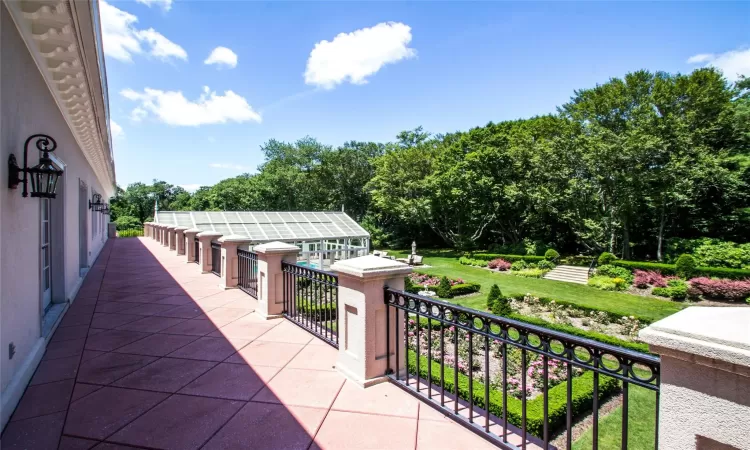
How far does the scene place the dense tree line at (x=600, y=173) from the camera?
63.4 feet

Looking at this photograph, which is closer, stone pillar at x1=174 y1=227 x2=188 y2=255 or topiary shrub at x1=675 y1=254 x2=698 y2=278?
stone pillar at x1=174 y1=227 x2=188 y2=255

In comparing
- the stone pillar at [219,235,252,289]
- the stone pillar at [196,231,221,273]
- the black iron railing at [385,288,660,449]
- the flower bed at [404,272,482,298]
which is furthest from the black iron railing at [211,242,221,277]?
the flower bed at [404,272,482,298]

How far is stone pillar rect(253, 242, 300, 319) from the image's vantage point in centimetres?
546

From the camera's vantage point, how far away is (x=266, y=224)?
20531 mm

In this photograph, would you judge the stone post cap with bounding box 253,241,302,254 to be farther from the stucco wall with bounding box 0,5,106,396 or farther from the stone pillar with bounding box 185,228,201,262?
the stone pillar with bounding box 185,228,201,262

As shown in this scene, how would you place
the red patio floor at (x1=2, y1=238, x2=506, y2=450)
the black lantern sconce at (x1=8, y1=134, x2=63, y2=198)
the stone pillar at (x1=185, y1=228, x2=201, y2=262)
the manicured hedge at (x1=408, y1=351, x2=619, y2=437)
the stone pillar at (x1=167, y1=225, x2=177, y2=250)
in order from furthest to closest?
the stone pillar at (x1=167, y1=225, x2=177, y2=250), the stone pillar at (x1=185, y1=228, x2=201, y2=262), the manicured hedge at (x1=408, y1=351, x2=619, y2=437), the black lantern sconce at (x1=8, y1=134, x2=63, y2=198), the red patio floor at (x1=2, y1=238, x2=506, y2=450)

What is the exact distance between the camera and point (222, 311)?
5910mm

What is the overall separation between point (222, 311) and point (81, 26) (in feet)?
14.2

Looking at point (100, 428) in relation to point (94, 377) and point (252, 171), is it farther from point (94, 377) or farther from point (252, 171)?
point (252, 171)

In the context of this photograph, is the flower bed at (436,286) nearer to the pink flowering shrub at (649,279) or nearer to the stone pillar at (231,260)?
the stone pillar at (231,260)

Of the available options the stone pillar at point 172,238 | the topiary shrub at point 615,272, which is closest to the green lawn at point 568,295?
the topiary shrub at point 615,272

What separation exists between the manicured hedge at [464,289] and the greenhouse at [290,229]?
7035 millimetres

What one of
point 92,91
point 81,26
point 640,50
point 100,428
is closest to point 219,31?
point 92,91

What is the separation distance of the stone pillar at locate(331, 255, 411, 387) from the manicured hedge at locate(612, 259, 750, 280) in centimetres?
1895
